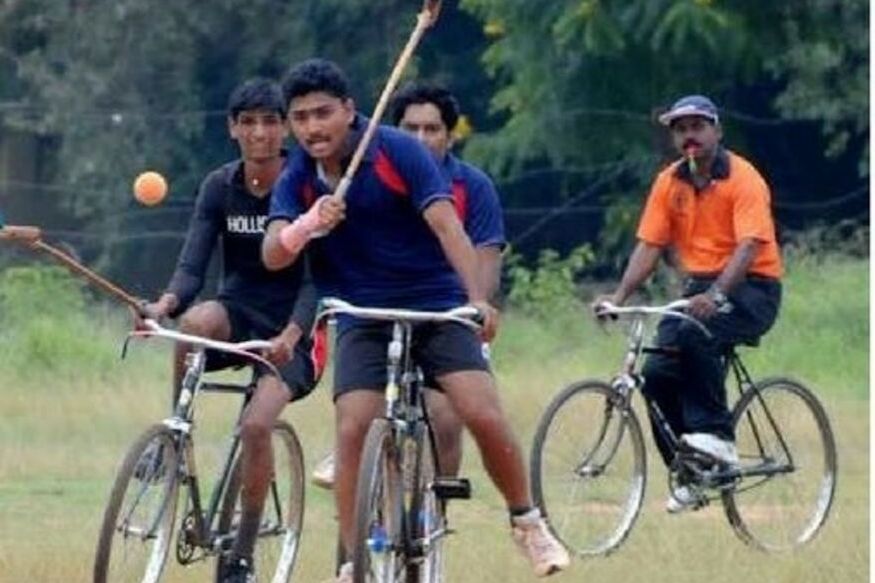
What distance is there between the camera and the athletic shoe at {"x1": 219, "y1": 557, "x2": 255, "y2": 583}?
33.8 ft

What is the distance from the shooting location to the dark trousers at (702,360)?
12.7m

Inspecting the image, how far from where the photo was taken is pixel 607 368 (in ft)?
75.7

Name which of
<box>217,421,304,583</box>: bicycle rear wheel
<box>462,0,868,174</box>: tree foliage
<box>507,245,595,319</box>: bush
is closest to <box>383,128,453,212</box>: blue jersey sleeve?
<box>217,421,304,583</box>: bicycle rear wheel

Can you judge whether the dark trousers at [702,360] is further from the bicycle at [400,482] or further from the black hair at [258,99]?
the bicycle at [400,482]

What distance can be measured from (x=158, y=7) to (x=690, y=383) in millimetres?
26186

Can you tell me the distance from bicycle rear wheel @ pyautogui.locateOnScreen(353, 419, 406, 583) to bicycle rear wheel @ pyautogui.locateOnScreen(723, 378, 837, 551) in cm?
353

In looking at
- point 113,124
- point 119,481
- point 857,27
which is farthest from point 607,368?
point 113,124

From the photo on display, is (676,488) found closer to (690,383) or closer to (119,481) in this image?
(690,383)

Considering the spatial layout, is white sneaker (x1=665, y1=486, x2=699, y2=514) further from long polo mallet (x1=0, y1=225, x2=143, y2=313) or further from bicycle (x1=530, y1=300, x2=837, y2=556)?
long polo mallet (x1=0, y1=225, x2=143, y2=313)

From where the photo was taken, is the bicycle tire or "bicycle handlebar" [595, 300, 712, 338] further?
"bicycle handlebar" [595, 300, 712, 338]

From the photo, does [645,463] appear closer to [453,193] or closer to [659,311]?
[659,311]

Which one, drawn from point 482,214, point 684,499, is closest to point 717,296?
point 684,499

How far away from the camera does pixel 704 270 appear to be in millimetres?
12797

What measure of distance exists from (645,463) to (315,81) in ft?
12.6
